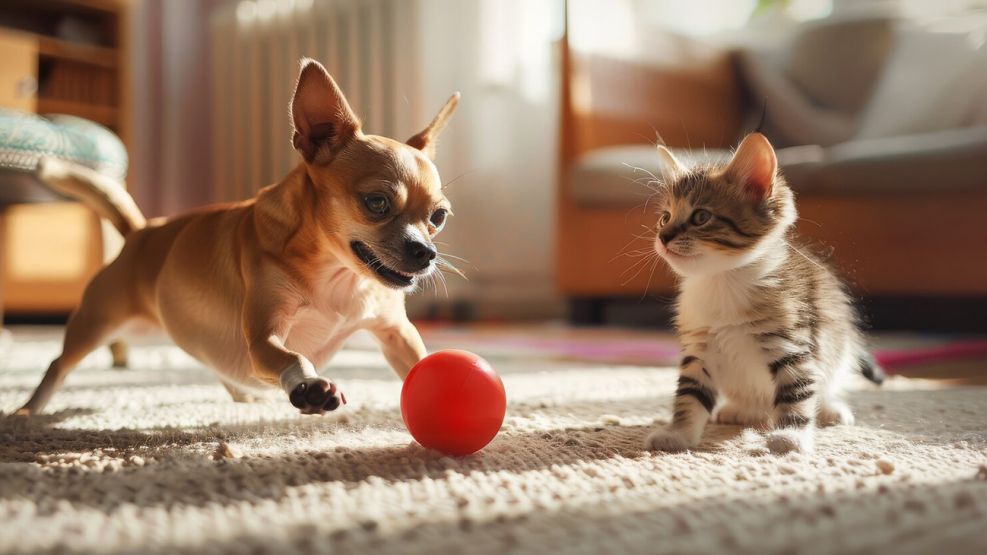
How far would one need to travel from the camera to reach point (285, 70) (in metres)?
5.09

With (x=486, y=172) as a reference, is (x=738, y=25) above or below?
above

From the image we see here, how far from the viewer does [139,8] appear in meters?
5.61

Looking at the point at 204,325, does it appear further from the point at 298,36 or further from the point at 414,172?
the point at 298,36

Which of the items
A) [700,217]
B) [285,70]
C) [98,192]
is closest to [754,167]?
[700,217]

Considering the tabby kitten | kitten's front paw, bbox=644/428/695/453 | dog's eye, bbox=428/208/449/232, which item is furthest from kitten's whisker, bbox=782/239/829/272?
dog's eye, bbox=428/208/449/232

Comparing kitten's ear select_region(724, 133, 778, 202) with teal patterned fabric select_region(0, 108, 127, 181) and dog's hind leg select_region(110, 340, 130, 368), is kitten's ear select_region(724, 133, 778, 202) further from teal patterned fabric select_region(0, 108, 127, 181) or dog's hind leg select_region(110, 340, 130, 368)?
teal patterned fabric select_region(0, 108, 127, 181)

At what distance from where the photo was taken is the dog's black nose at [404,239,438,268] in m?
1.29

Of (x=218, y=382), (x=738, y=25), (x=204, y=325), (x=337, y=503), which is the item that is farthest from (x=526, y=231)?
(x=337, y=503)

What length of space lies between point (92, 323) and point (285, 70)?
12.5 ft

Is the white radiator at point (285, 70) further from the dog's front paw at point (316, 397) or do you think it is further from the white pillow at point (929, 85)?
the dog's front paw at point (316, 397)

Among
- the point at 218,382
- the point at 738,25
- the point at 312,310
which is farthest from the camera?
the point at 738,25

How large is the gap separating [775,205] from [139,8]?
17.9 feet

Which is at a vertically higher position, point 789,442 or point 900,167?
point 900,167

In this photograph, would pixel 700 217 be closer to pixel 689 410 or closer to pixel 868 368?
pixel 689 410
